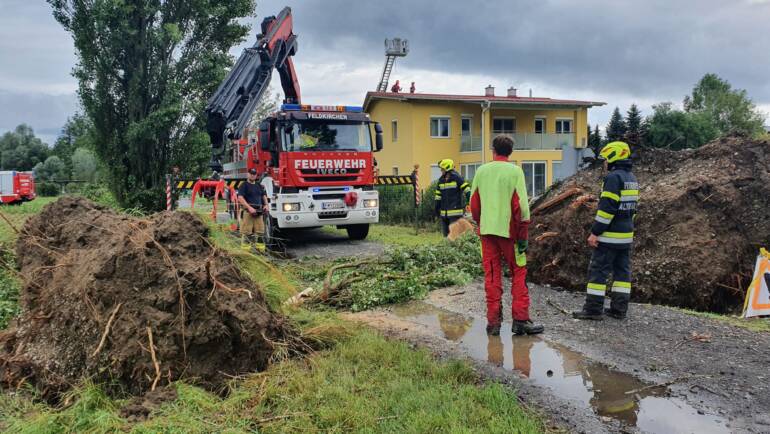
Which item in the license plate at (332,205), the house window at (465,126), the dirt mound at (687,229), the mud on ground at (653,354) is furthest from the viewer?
the house window at (465,126)

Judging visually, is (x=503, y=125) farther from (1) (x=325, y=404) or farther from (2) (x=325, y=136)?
(1) (x=325, y=404)

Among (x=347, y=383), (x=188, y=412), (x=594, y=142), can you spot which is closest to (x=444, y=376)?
(x=347, y=383)

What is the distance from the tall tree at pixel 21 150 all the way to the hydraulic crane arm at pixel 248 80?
52301 millimetres

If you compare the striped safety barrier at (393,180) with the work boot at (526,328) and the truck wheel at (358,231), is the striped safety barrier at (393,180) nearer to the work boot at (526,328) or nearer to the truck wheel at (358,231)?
the truck wheel at (358,231)

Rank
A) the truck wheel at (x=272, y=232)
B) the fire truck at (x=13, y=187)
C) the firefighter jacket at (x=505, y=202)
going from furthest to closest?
the fire truck at (x=13, y=187), the truck wheel at (x=272, y=232), the firefighter jacket at (x=505, y=202)

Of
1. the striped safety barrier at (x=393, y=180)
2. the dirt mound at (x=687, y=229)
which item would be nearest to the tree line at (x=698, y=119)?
the striped safety barrier at (x=393, y=180)

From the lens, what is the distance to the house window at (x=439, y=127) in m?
29.2

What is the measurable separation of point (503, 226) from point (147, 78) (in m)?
15.0

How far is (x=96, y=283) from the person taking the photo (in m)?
3.79

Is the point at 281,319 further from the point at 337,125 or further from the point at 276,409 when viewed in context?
the point at 337,125

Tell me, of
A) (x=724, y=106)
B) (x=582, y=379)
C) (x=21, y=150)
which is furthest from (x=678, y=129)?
(x=21, y=150)

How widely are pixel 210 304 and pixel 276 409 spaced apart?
96 centimetres

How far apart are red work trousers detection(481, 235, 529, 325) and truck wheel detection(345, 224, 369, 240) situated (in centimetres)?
759

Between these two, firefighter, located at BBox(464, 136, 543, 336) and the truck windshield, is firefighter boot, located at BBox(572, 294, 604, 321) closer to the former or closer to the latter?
firefighter, located at BBox(464, 136, 543, 336)
